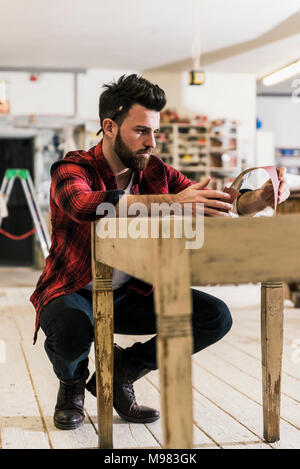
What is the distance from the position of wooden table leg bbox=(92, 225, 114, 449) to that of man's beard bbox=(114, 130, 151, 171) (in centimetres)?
32

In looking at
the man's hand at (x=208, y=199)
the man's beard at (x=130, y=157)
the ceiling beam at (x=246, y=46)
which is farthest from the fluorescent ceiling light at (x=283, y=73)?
the man's hand at (x=208, y=199)

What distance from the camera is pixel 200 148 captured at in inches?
346

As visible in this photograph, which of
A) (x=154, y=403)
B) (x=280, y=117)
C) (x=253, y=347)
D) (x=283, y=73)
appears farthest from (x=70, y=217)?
(x=280, y=117)

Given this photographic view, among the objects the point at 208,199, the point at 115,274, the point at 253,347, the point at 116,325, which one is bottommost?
the point at 253,347

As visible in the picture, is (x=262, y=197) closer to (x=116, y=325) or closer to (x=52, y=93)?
(x=116, y=325)

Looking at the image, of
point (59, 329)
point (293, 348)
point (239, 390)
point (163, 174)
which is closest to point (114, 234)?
point (59, 329)

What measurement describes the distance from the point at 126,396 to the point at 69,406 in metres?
0.18

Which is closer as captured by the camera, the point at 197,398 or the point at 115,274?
the point at 115,274

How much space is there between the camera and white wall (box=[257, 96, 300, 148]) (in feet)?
36.8

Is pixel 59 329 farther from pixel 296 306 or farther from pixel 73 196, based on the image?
pixel 296 306

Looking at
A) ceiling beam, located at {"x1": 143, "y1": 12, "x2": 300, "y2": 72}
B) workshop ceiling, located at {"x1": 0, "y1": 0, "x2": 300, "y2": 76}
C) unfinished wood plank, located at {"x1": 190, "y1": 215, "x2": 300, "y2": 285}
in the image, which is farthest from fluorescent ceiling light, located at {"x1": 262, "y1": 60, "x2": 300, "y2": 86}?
unfinished wood plank, located at {"x1": 190, "y1": 215, "x2": 300, "y2": 285}

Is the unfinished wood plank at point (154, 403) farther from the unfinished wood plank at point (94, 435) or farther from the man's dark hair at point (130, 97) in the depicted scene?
the man's dark hair at point (130, 97)

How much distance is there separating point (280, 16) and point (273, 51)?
1.57 m

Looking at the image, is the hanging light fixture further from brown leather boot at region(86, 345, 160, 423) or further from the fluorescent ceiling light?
brown leather boot at region(86, 345, 160, 423)
